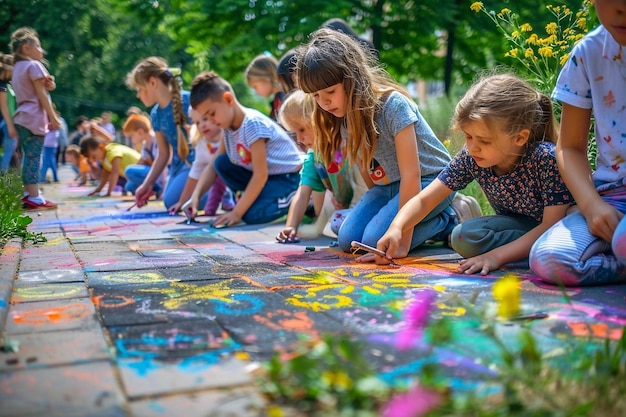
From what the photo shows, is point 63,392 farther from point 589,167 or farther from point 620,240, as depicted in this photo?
point 589,167

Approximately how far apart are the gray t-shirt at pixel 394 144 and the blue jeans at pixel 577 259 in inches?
41.4

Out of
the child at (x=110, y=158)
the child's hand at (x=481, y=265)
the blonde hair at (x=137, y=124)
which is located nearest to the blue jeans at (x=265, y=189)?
the child's hand at (x=481, y=265)

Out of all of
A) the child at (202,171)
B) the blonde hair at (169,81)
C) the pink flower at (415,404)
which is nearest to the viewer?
the pink flower at (415,404)

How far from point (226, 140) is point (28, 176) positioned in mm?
2276

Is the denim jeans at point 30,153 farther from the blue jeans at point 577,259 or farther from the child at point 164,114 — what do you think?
the blue jeans at point 577,259

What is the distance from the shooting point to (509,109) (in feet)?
9.66

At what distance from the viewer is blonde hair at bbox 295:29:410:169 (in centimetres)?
336

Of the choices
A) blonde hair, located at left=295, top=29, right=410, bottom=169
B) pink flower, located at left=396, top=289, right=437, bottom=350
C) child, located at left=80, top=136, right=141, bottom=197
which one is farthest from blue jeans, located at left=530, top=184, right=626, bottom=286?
child, located at left=80, top=136, right=141, bottom=197

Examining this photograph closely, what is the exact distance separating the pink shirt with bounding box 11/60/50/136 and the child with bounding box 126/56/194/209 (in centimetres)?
90

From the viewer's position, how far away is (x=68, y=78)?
28578 millimetres

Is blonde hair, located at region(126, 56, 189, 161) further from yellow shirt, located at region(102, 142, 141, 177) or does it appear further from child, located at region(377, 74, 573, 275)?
child, located at region(377, 74, 573, 275)

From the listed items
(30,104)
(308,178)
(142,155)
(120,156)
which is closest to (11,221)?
(308,178)

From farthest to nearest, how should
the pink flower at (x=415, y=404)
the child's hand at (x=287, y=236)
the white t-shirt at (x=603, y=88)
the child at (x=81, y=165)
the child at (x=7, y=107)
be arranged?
1. the child at (x=81, y=165)
2. the child at (x=7, y=107)
3. the child's hand at (x=287, y=236)
4. the white t-shirt at (x=603, y=88)
5. the pink flower at (x=415, y=404)

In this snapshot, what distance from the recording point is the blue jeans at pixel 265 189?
17.4 feet
